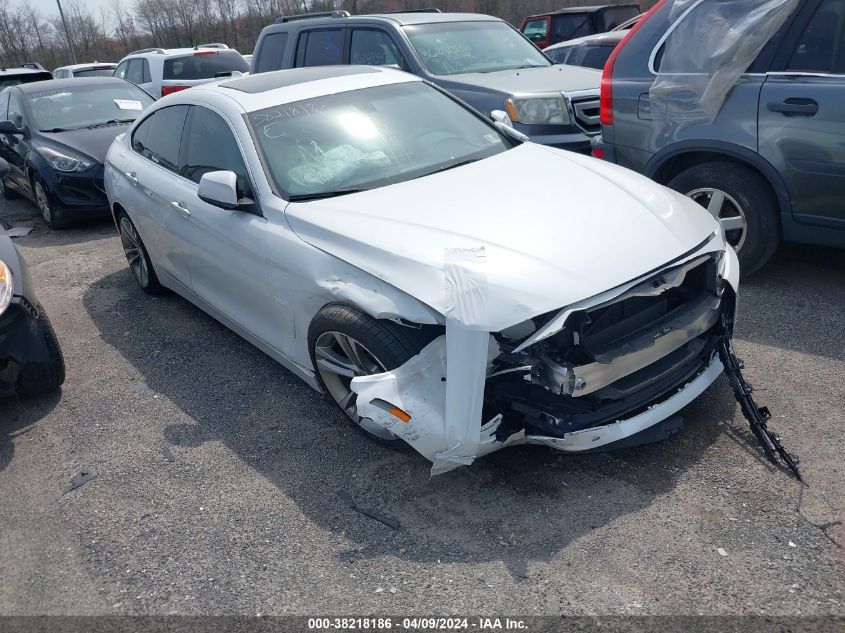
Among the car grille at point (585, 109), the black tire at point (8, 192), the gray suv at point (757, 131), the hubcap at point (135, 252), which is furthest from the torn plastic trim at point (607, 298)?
the black tire at point (8, 192)

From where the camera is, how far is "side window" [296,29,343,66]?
7.84 meters

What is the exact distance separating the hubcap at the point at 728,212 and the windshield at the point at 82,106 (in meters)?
7.17

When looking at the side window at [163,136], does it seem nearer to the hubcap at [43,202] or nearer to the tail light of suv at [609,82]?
the tail light of suv at [609,82]

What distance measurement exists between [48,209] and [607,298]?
7326 mm

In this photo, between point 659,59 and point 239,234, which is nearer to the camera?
point 239,234

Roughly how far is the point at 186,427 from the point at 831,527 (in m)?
3.12

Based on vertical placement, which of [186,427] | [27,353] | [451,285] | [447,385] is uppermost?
[451,285]

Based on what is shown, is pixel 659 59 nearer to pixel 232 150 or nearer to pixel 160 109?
pixel 232 150

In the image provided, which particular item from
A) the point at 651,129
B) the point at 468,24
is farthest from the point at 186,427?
the point at 468,24

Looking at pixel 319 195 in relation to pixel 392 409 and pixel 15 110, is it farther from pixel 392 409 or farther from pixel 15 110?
pixel 15 110

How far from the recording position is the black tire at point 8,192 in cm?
966

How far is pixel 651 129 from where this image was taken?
4957 mm

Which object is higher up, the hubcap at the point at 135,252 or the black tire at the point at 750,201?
the black tire at the point at 750,201

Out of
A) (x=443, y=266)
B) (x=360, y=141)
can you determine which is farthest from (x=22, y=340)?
(x=443, y=266)
